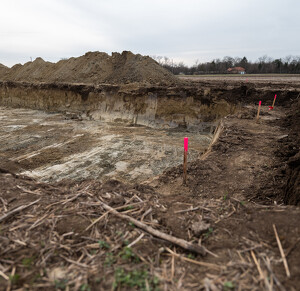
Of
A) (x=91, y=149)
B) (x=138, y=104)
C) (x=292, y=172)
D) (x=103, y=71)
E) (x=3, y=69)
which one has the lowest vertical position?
(x=91, y=149)

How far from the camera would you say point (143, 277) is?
6.33 ft

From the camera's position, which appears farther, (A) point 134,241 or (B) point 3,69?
(B) point 3,69

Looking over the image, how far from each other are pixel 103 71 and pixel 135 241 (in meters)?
17.5

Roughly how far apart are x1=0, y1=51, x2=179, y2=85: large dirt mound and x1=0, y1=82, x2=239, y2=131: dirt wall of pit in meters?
2.00

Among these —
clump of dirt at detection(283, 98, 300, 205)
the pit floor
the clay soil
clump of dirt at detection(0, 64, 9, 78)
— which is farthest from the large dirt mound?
the clay soil

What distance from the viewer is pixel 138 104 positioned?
44.9ft

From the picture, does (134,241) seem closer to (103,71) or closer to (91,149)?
(91,149)

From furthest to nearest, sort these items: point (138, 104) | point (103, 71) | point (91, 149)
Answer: point (103, 71) → point (138, 104) → point (91, 149)

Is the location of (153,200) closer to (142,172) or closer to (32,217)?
(32,217)

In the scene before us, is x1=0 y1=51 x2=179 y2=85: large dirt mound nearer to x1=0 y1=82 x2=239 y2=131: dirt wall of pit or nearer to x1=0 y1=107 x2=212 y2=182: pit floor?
x1=0 y1=82 x2=239 y2=131: dirt wall of pit

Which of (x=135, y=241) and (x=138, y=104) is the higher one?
(x=138, y=104)

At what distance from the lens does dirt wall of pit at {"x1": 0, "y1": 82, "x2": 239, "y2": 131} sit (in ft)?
39.9

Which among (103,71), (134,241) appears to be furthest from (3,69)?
(134,241)

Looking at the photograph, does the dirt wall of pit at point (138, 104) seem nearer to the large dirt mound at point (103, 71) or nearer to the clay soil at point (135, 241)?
the large dirt mound at point (103, 71)
